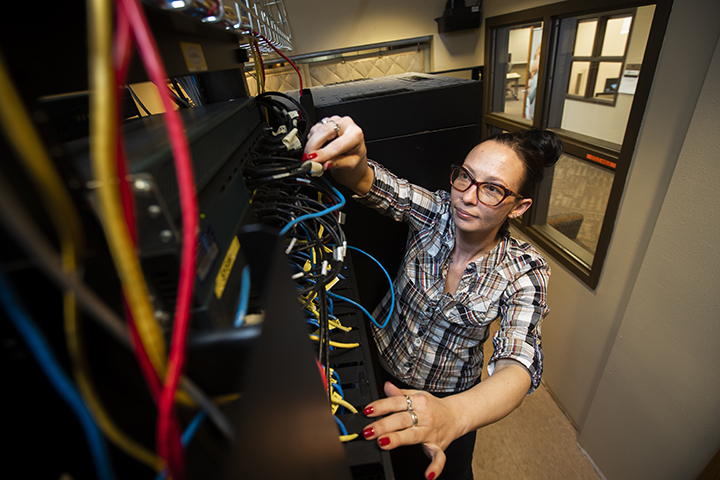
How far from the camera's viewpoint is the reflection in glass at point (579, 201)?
243 centimetres

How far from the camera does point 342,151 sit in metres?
0.80

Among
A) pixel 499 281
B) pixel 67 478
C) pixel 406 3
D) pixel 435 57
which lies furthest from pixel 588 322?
pixel 406 3

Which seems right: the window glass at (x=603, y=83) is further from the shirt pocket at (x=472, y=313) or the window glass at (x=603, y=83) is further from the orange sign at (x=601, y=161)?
the shirt pocket at (x=472, y=313)

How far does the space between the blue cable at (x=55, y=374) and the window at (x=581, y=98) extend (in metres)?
1.68

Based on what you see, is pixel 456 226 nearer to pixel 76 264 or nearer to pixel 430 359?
pixel 430 359

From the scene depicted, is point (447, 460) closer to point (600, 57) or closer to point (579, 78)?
point (600, 57)

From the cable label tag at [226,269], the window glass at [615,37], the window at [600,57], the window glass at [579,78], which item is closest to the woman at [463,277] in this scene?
the cable label tag at [226,269]

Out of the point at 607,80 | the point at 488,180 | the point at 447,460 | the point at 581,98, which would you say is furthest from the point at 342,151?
the point at 581,98

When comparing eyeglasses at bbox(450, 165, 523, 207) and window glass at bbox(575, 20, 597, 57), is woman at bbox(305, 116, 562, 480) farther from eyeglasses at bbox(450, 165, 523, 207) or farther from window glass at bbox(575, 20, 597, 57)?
window glass at bbox(575, 20, 597, 57)

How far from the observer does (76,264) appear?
0.18m

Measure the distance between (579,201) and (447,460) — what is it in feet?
8.56

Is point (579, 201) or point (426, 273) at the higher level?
point (426, 273)

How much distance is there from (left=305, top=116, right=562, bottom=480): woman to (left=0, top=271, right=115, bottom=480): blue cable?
594mm

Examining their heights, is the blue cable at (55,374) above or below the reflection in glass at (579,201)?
above
